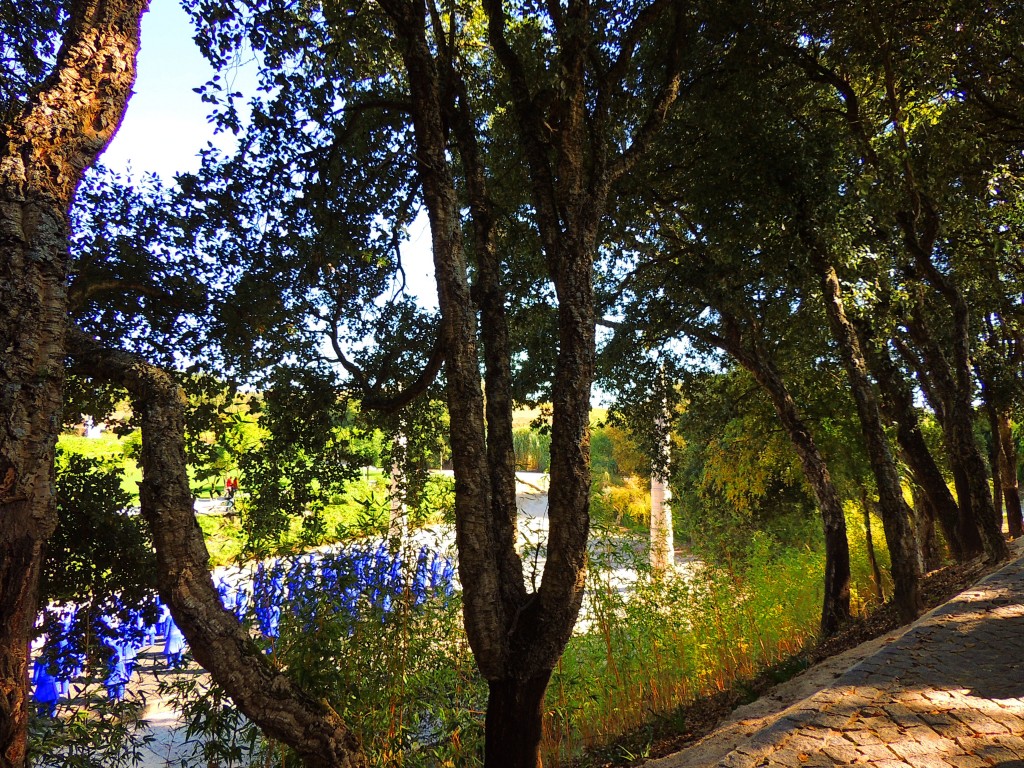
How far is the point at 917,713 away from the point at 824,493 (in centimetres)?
424

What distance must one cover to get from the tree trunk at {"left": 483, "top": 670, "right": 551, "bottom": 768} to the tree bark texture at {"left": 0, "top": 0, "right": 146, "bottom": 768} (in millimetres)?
2344

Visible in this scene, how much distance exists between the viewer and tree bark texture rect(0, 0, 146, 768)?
2.17 meters

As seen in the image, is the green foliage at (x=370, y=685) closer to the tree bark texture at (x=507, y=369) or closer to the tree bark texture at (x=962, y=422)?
the tree bark texture at (x=507, y=369)

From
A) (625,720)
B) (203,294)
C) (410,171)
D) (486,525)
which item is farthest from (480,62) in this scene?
(625,720)

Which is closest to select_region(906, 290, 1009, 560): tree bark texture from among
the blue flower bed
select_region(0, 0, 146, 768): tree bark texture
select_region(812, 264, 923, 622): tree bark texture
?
select_region(812, 264, 923, 622): tree bark texture

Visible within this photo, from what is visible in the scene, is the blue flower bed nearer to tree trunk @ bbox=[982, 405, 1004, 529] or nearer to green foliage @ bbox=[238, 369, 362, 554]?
green foliage @ bbox=[238, 369, 362, 554]

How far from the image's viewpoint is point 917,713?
10.3 feet

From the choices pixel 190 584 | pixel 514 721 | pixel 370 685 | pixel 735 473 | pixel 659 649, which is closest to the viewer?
pixel 190 584

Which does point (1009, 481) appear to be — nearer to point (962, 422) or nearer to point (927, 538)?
point (927, 538)

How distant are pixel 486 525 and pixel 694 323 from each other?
5368 mm

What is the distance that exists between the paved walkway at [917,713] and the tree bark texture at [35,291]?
3.22m

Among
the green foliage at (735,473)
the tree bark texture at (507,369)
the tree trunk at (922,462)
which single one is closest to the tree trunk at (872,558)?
the tree trunk at (922,462)

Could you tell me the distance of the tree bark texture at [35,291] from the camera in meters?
2.17

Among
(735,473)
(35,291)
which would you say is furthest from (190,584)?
(735,473)
